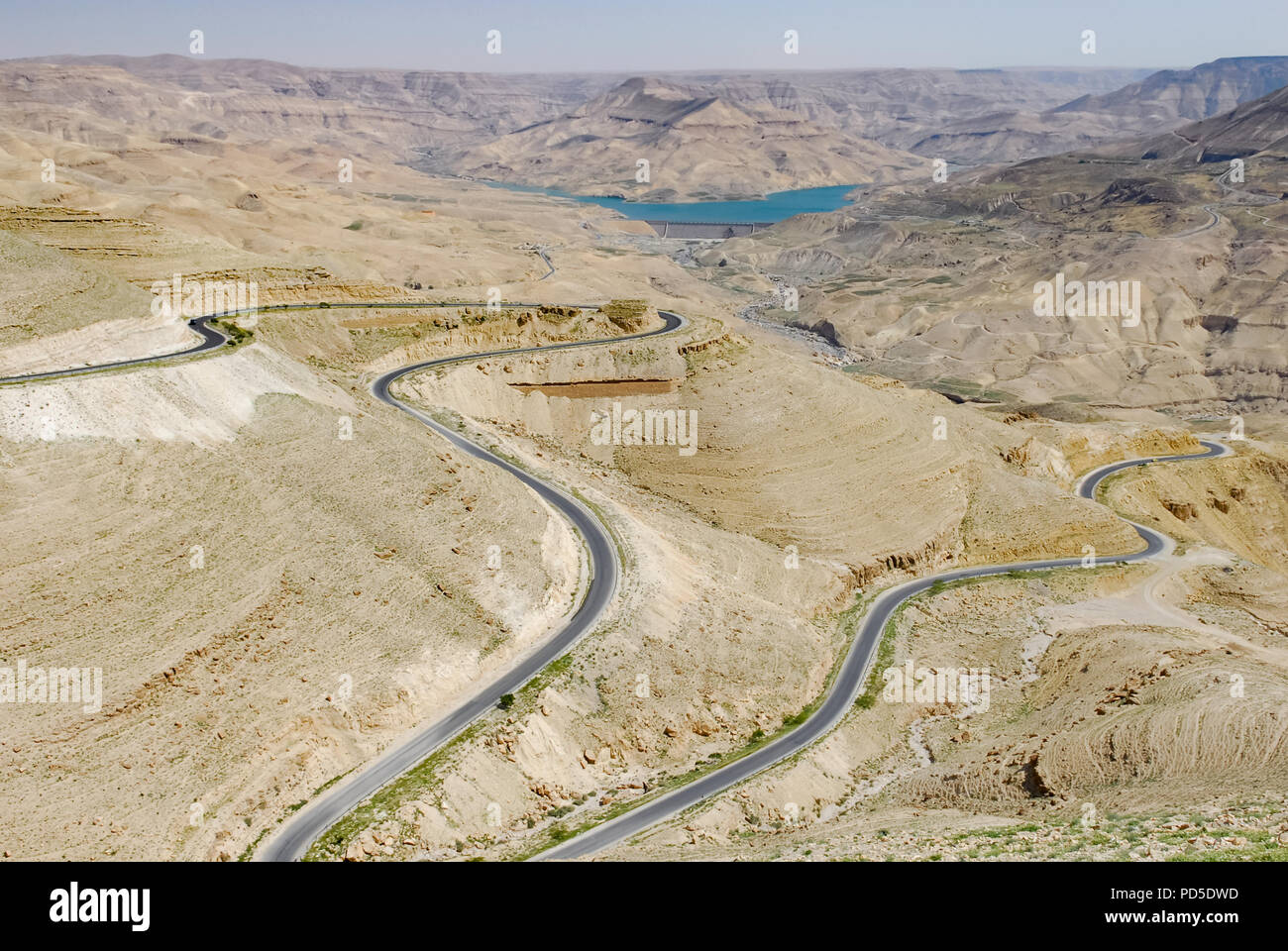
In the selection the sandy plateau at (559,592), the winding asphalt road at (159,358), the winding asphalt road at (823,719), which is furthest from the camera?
the winding asphalt road at (159,358)

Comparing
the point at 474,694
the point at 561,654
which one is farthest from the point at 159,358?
the point at 561,654

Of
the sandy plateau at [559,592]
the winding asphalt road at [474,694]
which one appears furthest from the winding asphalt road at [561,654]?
the sandy plateau at [559,592]

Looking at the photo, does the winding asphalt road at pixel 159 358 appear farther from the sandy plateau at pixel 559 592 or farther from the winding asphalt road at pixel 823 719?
the winding asphalt road at pixel 823 719

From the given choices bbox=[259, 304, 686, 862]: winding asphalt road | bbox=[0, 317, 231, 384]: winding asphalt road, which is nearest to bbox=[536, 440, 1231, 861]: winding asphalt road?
bbox=[259, 304, 686, 862]: winding asphalt road

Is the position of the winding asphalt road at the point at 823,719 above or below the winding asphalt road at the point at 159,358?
below

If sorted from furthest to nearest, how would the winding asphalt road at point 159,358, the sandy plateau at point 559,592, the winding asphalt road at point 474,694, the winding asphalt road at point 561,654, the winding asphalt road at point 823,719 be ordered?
the winding asphalt road at point 159,358, the winding asphalt road at point 823,719, the winding asphalt road at point 561,654, the sandy plateau at point 559,592, the winding asphalt road at point 474,694

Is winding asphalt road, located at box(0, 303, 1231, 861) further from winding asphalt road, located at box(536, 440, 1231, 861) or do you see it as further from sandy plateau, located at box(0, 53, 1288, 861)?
sandy plateau, located at box(0, 53, 1288, 861)
